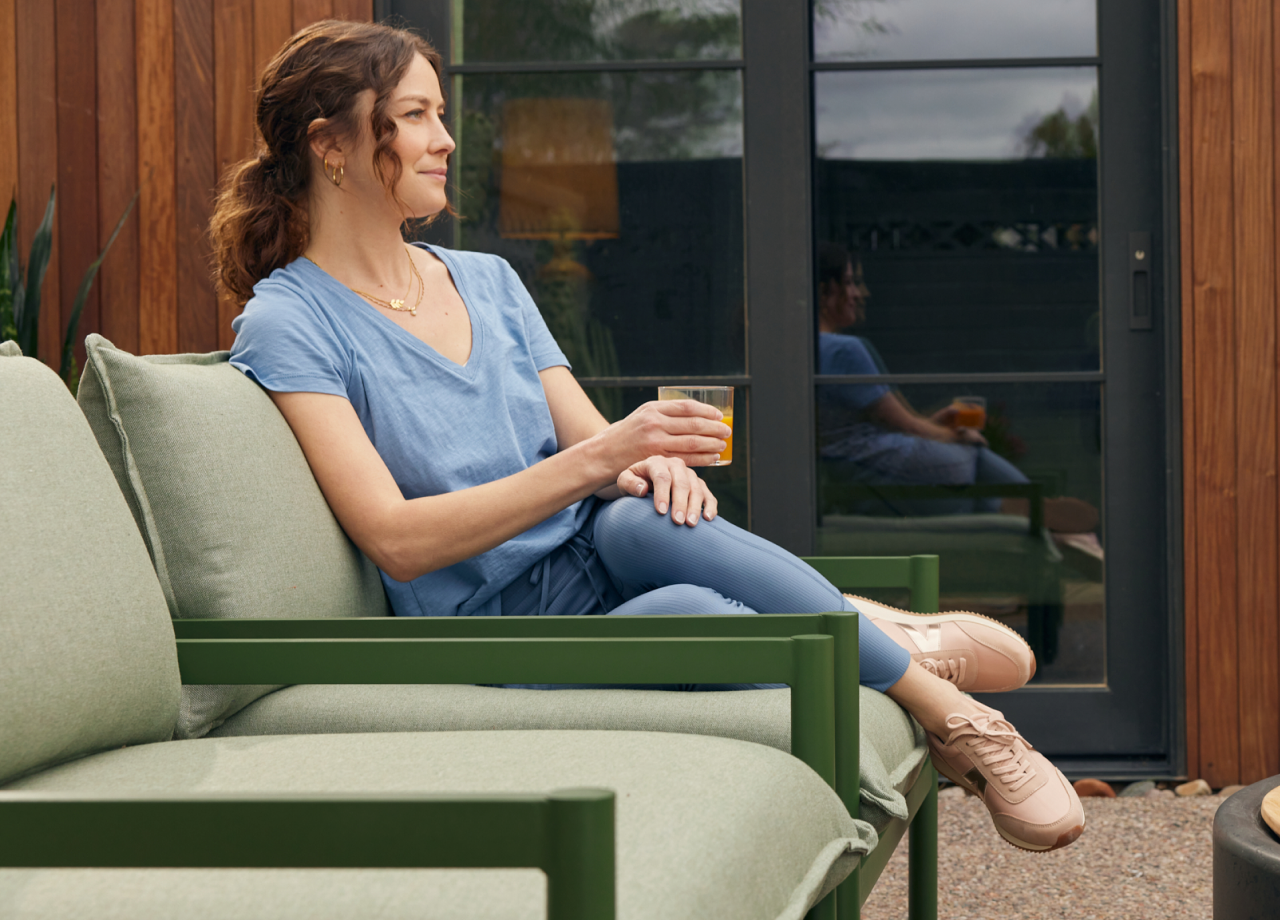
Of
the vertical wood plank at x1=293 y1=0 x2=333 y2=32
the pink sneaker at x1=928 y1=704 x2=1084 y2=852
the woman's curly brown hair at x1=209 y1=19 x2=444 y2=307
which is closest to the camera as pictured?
the pink sneaker at x1=928 y1=704 x2=1084 y2=852

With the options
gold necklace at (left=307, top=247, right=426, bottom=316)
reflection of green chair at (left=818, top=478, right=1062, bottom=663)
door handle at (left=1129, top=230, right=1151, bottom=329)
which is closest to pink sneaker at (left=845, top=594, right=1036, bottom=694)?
gold necklace at (left=307, top=247, right=426, bottom=316)

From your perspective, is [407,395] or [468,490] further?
[407,395]

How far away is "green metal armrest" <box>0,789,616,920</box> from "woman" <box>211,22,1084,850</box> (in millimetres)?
784

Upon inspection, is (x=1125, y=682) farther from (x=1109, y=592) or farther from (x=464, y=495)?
(x=464, y=495)

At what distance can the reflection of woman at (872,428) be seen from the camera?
292 cm

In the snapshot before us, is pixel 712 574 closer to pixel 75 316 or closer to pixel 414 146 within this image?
pixel 414 146

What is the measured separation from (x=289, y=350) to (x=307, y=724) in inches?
19.7

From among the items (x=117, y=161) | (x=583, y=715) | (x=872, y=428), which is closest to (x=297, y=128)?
(x=583, y=715)

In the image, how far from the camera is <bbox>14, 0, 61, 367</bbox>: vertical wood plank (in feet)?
9.39

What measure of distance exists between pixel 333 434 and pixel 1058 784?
102 centimetres

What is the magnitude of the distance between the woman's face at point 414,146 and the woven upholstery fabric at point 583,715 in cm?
73

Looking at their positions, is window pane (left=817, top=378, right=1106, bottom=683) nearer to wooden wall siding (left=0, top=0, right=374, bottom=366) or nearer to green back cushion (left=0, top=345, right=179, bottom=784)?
wooden wall siding (left=0, top=0, right=374, bottom=366)

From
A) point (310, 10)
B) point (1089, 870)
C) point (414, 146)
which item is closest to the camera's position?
point (414, 146)

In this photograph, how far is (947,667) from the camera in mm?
1659
